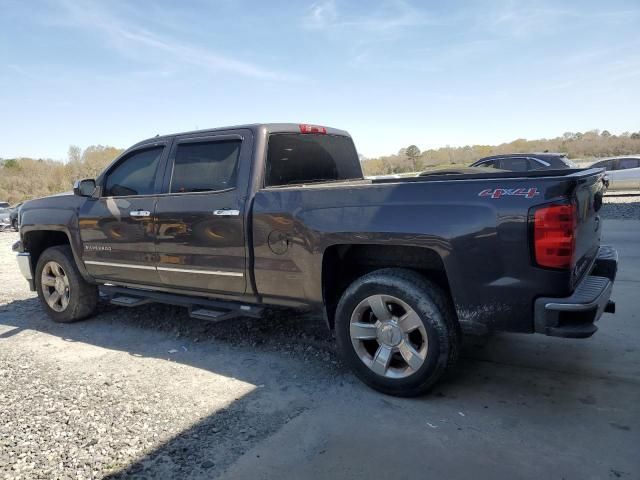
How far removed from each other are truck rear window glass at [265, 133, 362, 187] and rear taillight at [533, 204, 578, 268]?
2227mm

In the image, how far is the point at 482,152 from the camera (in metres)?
62.7

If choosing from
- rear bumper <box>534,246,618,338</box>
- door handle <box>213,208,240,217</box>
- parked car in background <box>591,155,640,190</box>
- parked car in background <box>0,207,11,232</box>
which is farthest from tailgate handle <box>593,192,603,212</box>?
parked car in background <box>0,207,11,232</box>

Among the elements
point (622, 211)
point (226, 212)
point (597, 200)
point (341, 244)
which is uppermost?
point (226, 212)

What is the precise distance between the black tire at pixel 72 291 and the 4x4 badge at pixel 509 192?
15.0 feet

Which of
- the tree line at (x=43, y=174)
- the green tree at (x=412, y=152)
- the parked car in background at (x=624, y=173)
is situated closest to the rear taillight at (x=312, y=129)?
the parked car in background at (x=624, y=173)

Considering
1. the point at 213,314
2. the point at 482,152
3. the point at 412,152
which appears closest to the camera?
the point at 213,314

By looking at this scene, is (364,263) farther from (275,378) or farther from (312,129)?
(312,129)

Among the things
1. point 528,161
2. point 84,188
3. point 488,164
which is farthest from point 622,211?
point 84,188

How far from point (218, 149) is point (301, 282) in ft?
4.91

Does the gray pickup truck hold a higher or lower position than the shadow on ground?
higher

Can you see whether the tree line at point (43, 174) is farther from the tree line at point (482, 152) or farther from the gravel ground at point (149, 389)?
the gravel ground at point (149, 389)

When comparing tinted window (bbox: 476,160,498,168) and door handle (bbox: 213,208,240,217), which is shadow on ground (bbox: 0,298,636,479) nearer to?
Answer: door handle (bbox: 213,208,240,217)

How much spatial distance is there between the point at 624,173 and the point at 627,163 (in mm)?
690

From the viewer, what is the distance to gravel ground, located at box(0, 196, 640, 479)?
117 inches
